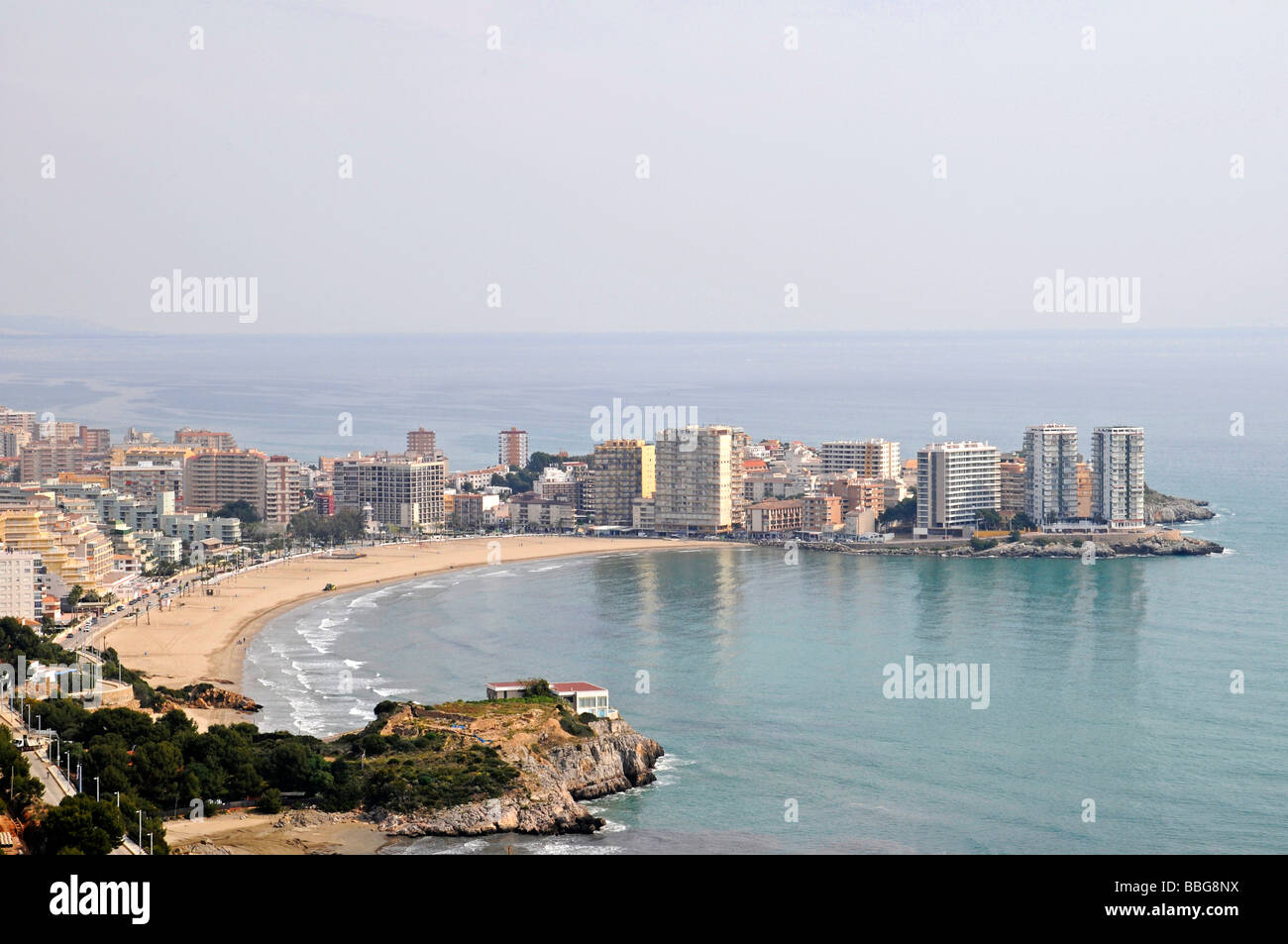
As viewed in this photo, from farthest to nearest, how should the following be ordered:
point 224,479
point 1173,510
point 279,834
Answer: point 224,479
point 1173,510
point 279,834

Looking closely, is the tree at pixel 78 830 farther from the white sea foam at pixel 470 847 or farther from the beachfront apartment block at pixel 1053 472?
the beachfront apartment block at pixel 1053 472

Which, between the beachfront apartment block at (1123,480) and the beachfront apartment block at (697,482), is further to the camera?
the beachfront apartment block at (697,482)

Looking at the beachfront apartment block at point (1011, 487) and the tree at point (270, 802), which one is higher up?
the beachfront apartment block at point (1011, 487)

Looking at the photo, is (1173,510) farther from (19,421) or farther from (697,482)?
(19,421)

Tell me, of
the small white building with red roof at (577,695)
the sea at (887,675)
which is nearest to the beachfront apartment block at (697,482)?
the sea at (887,675)

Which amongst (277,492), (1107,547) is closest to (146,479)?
(277,492)

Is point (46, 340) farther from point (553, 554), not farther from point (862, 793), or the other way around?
point (862, 793)
